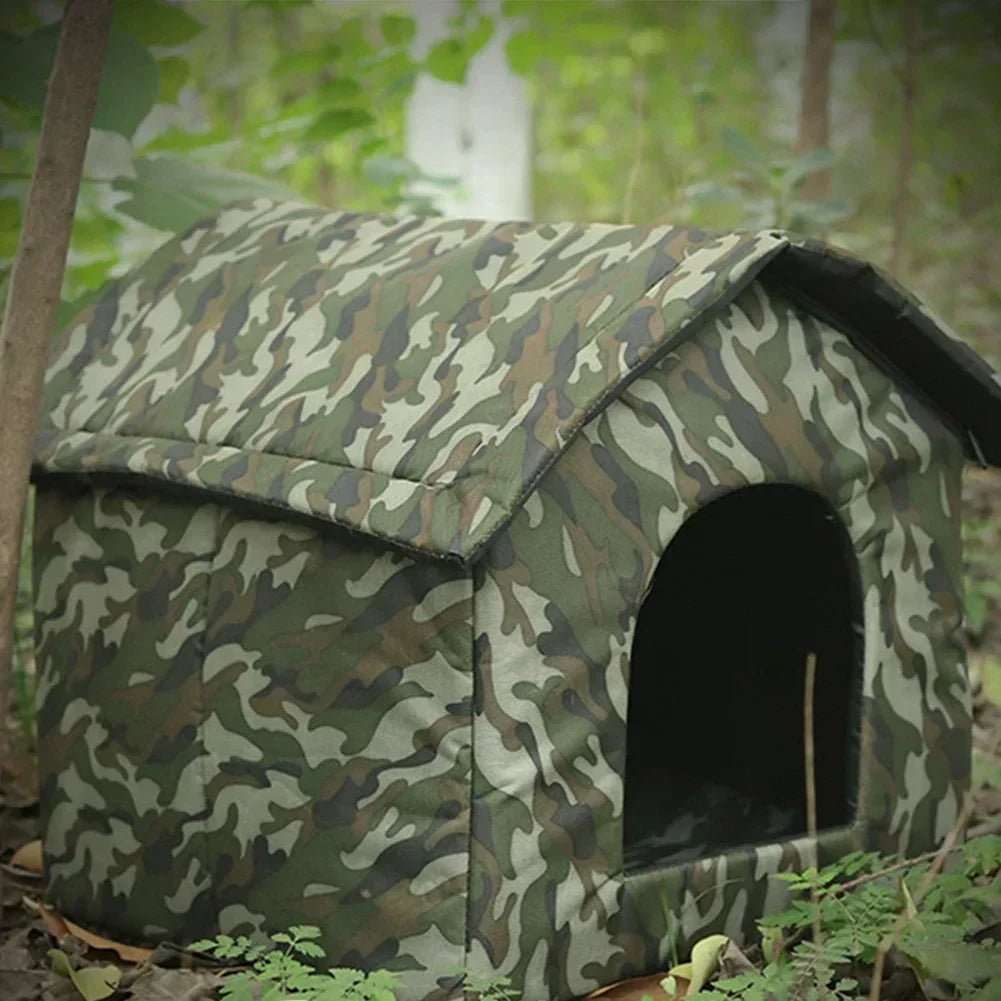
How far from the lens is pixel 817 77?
4.88 meters

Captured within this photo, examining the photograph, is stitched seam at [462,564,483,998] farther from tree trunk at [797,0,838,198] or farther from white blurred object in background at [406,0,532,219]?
white blurred object in background at [406,0,532,219]

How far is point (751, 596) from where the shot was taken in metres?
3.17

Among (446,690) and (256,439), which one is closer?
(446,690)

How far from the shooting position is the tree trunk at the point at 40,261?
2320 millimetres

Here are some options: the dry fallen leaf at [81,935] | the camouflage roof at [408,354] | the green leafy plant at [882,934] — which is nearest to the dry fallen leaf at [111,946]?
the dry fallen leaf at [81,935]

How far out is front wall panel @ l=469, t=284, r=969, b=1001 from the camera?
7.47ft

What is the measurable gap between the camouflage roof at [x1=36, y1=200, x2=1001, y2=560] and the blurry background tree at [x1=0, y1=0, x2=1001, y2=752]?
0.37m

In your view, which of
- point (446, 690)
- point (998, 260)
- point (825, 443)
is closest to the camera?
point (446, 690)

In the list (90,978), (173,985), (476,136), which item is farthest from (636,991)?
(476,136)

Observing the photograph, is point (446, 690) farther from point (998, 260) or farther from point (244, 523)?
point (998, 260)

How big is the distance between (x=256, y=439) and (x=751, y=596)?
45.9 inches

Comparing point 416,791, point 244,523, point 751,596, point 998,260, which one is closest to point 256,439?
point 244,523

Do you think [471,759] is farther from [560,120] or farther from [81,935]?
[560,120]

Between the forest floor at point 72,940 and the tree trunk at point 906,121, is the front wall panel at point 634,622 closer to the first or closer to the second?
the forest floor at point 72,940
